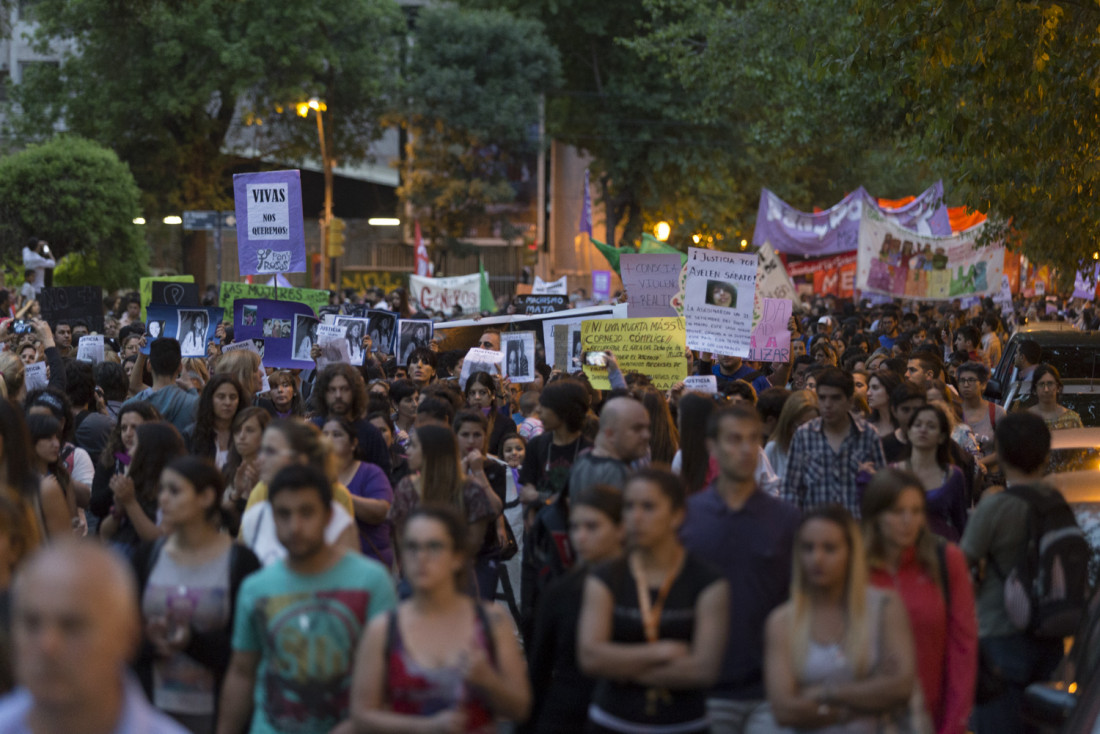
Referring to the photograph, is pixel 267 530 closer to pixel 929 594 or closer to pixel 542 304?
pixel 929 594

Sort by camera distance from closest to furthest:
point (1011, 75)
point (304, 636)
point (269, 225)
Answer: point (304, 636) → point (1011, 75) → point (269, 225)

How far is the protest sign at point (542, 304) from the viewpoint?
1673cm

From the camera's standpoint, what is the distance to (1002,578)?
5094 millimetres

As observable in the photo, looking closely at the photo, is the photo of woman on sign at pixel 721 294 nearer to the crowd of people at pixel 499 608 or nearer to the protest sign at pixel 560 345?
the protest sign at pixel 560 345

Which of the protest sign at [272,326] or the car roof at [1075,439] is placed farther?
the protest sign at [272,326]

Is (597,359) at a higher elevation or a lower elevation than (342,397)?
higher

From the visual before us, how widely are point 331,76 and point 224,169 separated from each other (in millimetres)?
4583

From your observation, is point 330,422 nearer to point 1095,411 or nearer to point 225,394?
point 225,394

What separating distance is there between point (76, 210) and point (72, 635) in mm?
26773

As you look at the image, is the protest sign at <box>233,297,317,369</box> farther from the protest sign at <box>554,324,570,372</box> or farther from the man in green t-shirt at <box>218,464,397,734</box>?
the man in green t-shirt at <box>218,464,397,734</box>

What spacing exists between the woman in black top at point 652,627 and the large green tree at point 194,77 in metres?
32.4

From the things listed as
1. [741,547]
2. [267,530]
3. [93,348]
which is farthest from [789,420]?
[93,348]

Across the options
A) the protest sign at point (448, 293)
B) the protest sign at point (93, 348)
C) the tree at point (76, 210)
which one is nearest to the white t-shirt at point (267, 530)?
the protest sign at point (93, 348)

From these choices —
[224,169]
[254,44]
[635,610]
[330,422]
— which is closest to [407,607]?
[635,610]
